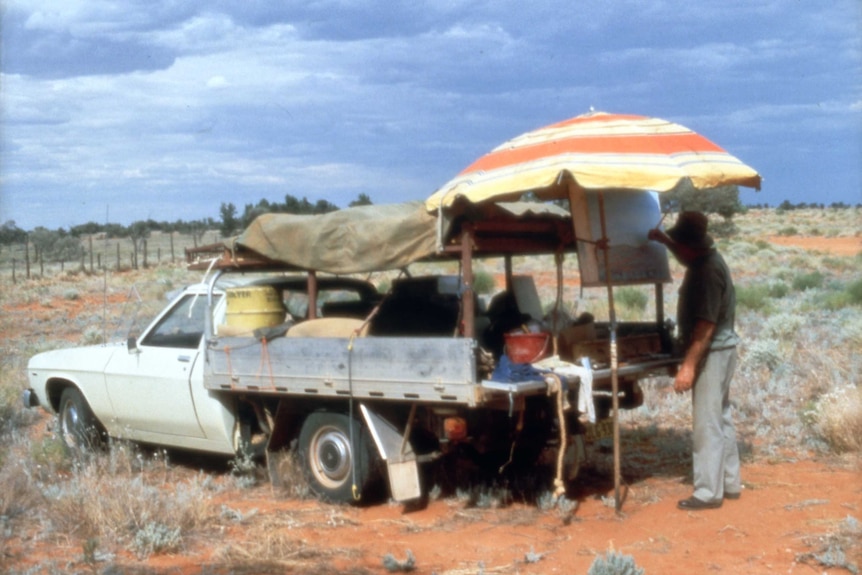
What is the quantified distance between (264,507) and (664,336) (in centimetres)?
336

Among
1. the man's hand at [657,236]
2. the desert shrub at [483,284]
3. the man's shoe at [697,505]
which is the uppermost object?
the man's hand at [657,236]

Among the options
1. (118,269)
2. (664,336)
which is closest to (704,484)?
(664,336)

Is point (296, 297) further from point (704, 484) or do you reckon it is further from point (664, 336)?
point (704, 484)

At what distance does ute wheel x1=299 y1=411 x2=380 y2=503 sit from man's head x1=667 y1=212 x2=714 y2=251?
263 centimetres

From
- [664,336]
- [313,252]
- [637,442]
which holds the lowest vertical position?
[637,442]

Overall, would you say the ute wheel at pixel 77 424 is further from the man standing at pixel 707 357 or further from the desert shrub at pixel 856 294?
the desert shrub at pixel 856 294

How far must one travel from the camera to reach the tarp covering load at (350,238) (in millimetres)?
7082

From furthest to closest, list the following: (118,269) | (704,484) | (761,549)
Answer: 1. (118,269)
2. (704,484)
3. (761,549)

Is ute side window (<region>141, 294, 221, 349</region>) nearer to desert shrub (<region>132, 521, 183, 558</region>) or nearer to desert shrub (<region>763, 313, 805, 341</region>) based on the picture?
desert shrub (<region>132, 521, 183, 558</region>)

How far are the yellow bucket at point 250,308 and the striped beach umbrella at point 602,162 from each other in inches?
75.8

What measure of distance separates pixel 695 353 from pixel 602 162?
153cm

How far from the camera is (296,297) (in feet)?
28.1

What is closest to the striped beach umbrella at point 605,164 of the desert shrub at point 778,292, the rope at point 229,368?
the rope at point 229,368

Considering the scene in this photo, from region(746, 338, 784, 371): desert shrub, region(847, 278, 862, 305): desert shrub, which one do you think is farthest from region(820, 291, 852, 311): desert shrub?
region(746, 338, 784, 371): desert shrub
